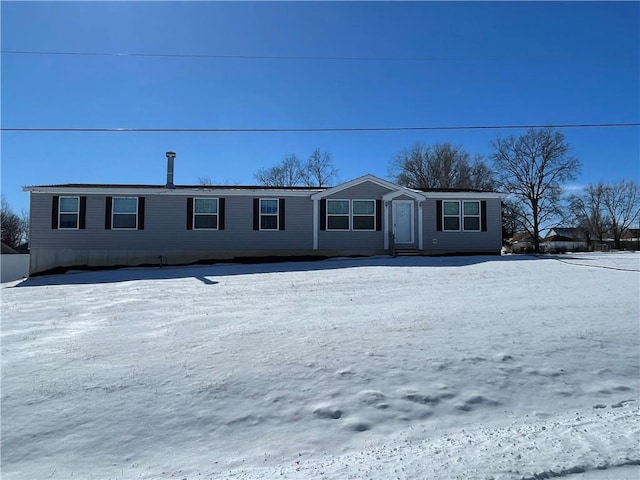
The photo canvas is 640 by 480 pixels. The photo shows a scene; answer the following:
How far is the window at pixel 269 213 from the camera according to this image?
18.2 metres

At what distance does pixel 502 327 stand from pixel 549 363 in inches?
49.1

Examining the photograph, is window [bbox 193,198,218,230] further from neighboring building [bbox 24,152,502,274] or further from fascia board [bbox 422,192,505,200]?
fascia board [bbox 422,192,505,200]

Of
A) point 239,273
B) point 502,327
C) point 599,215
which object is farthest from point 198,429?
point 599,215

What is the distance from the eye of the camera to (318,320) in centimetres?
665

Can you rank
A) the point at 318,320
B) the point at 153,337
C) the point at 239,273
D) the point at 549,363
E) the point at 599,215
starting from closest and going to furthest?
the point at 549,363
the point at 153,337
the point at 318,320
the point at 239,273
the point at 599,215

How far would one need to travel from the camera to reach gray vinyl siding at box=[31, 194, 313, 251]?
56.5 ft

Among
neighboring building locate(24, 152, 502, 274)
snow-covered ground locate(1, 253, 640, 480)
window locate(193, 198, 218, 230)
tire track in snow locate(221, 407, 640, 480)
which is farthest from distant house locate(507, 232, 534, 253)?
tire track in snow locate(221, 407, 640, 480)

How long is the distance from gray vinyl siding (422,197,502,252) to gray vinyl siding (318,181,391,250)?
210 centimetres

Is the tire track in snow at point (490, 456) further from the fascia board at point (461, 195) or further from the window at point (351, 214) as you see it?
the fascia board at point (461, 195)

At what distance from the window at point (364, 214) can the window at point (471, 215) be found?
13.3 feet

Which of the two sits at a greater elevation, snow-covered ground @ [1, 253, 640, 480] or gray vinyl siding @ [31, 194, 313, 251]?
gray vinyl siding @ [31, 194, 313, 251]

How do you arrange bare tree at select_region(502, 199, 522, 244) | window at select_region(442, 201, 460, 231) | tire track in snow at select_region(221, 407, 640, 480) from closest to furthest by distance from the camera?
1. tire track in snow at select_region(221, 407, 640, 480)
2. window at select_region(442, 201, 460, 231)
3. bare tree at select_region(502, 199, 522, 244)

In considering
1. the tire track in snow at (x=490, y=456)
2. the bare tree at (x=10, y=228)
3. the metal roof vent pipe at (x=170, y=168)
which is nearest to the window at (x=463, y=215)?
the metal roof vent pipe at (x=170, y=168)

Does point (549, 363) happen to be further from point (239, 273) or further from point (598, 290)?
point (239, 273)
